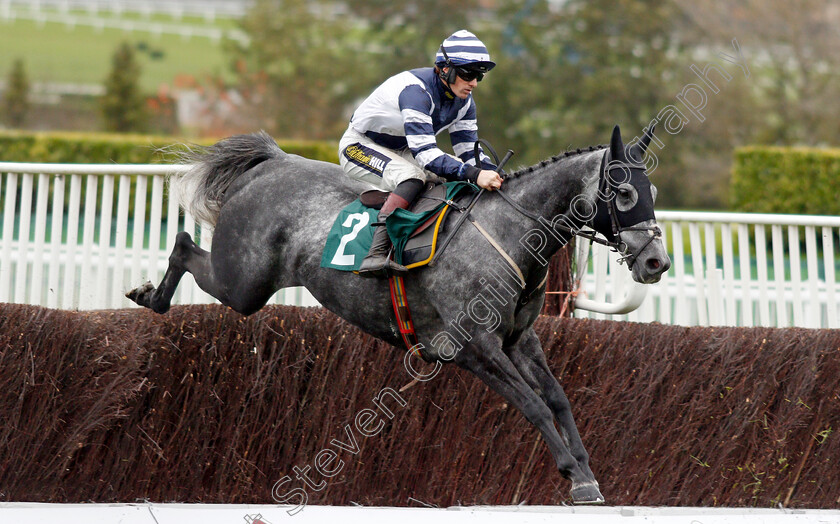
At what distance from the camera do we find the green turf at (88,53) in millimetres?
40875

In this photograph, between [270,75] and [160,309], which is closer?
[160,309]

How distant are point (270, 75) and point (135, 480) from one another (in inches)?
794

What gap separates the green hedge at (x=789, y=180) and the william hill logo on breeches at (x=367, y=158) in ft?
41.0

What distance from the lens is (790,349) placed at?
5.61 m

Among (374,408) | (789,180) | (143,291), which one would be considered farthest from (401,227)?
(789,180)

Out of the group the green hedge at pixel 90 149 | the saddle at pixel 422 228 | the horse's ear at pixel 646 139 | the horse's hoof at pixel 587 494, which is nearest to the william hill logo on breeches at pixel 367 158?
the saddle at pixel 422 228

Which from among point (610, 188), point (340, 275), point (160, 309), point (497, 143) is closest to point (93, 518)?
point (160, 309)

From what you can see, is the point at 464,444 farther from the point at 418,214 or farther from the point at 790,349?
the point at 790,349

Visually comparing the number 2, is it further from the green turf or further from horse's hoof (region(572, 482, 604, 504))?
the green turf

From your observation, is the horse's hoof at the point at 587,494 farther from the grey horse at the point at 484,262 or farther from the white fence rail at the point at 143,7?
the white fence rail at the point at 143,7

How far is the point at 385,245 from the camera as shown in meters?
4.57

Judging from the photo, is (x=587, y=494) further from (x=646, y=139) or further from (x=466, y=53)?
(x=466, y=53)

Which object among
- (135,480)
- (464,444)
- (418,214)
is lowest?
(135,480)

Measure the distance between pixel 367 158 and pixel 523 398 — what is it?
59.3 inches
